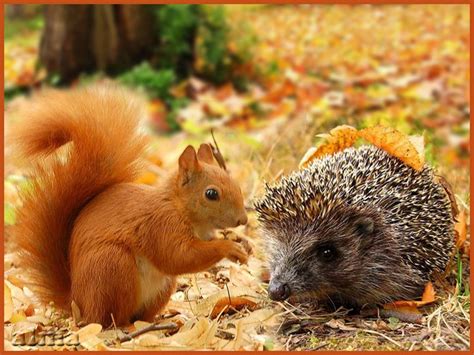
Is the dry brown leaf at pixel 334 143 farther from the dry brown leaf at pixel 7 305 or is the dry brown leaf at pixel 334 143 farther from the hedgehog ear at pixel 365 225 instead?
the dry brown leaf at pixel 7 305

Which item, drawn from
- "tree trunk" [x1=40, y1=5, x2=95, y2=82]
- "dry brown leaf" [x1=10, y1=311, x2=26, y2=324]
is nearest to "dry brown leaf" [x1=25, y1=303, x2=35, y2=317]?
"dry brown leaf" [x1=10, y1=311, x2=26, y2=324]

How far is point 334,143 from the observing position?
596cm

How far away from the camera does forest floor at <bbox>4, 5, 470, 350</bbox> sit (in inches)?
172

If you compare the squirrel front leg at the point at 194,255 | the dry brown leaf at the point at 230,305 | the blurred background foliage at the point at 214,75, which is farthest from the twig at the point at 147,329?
the blurred background foliage at the point at 214,75

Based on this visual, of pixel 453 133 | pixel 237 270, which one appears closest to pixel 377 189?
pixel 237 270

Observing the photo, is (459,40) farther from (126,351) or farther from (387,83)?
(126,351)

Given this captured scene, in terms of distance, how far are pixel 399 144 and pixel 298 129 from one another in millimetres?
3040

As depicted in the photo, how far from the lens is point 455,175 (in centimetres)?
767

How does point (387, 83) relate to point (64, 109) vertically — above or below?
below

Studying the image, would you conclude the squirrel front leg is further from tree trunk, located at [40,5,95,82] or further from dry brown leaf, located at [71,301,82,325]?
tree trunk, located at [40,5,95,82]

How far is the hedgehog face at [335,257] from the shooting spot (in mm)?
4793

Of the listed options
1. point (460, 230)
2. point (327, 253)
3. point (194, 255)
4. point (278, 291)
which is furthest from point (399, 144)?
point (194, 255)

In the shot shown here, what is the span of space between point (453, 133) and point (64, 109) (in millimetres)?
9574

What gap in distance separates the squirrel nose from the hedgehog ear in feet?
2.18
